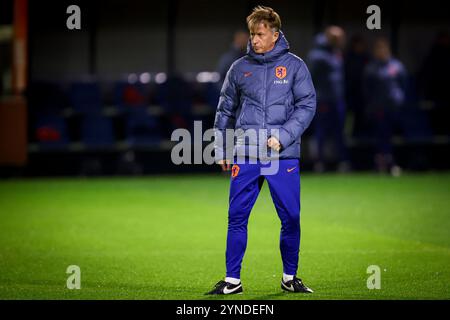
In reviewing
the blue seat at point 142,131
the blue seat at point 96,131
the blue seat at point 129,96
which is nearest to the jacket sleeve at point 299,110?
the blue seat at point 142,131

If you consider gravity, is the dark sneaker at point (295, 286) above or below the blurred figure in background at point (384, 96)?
below

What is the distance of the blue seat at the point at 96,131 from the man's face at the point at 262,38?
12439 millimetres

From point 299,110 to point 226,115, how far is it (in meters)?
0.58

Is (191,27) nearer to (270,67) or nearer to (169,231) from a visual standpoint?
(169,231)

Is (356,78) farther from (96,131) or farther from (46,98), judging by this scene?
(46,98)

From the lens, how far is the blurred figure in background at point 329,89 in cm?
1928

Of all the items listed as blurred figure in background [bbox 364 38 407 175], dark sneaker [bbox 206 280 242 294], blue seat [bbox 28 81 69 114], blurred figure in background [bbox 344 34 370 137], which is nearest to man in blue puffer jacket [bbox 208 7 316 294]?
dark sneaker [bbox 206 280 242 294]

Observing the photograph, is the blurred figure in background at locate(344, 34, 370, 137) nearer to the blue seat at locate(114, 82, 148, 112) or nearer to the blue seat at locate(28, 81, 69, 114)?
the blue seat at locate(114, 82, 148, 112)

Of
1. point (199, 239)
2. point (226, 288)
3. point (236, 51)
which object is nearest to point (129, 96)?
point (236, 51)

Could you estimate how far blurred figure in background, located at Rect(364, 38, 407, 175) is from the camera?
19516mm

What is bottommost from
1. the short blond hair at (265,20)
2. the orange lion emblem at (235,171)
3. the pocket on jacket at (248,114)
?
the orange lion emblem at (235,171)

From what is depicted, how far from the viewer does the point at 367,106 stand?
20188 mm

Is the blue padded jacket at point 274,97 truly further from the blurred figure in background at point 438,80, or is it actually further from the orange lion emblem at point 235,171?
the blurred figure in background at point 438,80
